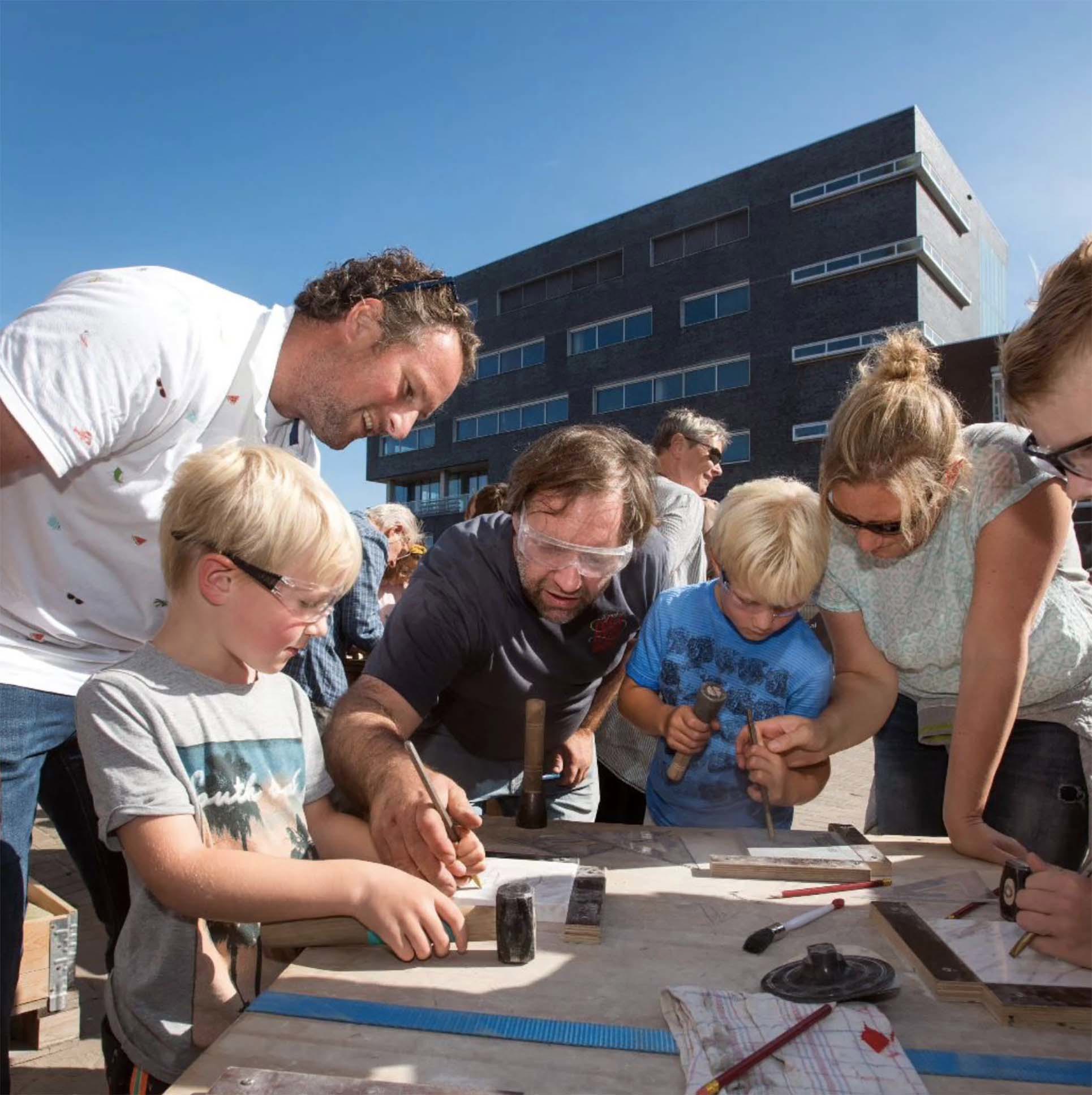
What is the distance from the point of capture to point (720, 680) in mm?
2600

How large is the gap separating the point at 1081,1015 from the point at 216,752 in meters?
1.45

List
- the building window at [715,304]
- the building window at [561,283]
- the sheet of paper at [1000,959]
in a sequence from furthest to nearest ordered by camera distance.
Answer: the building window at [561,283], the building window at [715,304], the sheet of paper at [1000,959]

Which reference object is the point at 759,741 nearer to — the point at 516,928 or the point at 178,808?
the point at 516,928

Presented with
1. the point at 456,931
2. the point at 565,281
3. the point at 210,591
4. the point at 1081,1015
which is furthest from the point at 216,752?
the point at 565,281

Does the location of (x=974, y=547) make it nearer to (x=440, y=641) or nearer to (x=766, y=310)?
(x=440, y=641)

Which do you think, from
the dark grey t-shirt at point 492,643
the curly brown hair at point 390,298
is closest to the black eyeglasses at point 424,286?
the curly brown hair at point 390,298

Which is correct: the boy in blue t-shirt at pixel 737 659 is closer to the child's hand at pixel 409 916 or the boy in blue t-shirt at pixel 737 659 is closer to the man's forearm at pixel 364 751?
the man's forearm at pixel 364 751

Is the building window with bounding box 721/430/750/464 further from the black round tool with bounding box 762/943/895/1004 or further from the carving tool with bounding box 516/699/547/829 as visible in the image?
the black round tool with bounding box 762/943/895/1004

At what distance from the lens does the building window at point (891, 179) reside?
22.8 meters

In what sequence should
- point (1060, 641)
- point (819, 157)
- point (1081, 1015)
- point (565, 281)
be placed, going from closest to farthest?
1. point (1081, 1015)
2. point (1060, 641)
3. point (819, 157)
4. point (565, 281)

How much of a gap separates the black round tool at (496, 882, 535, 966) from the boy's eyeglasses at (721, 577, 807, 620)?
131cm

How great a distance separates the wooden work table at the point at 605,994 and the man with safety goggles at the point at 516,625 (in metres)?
0.59

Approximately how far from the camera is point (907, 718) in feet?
8.90

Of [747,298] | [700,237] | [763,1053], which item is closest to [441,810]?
[763,1053]
